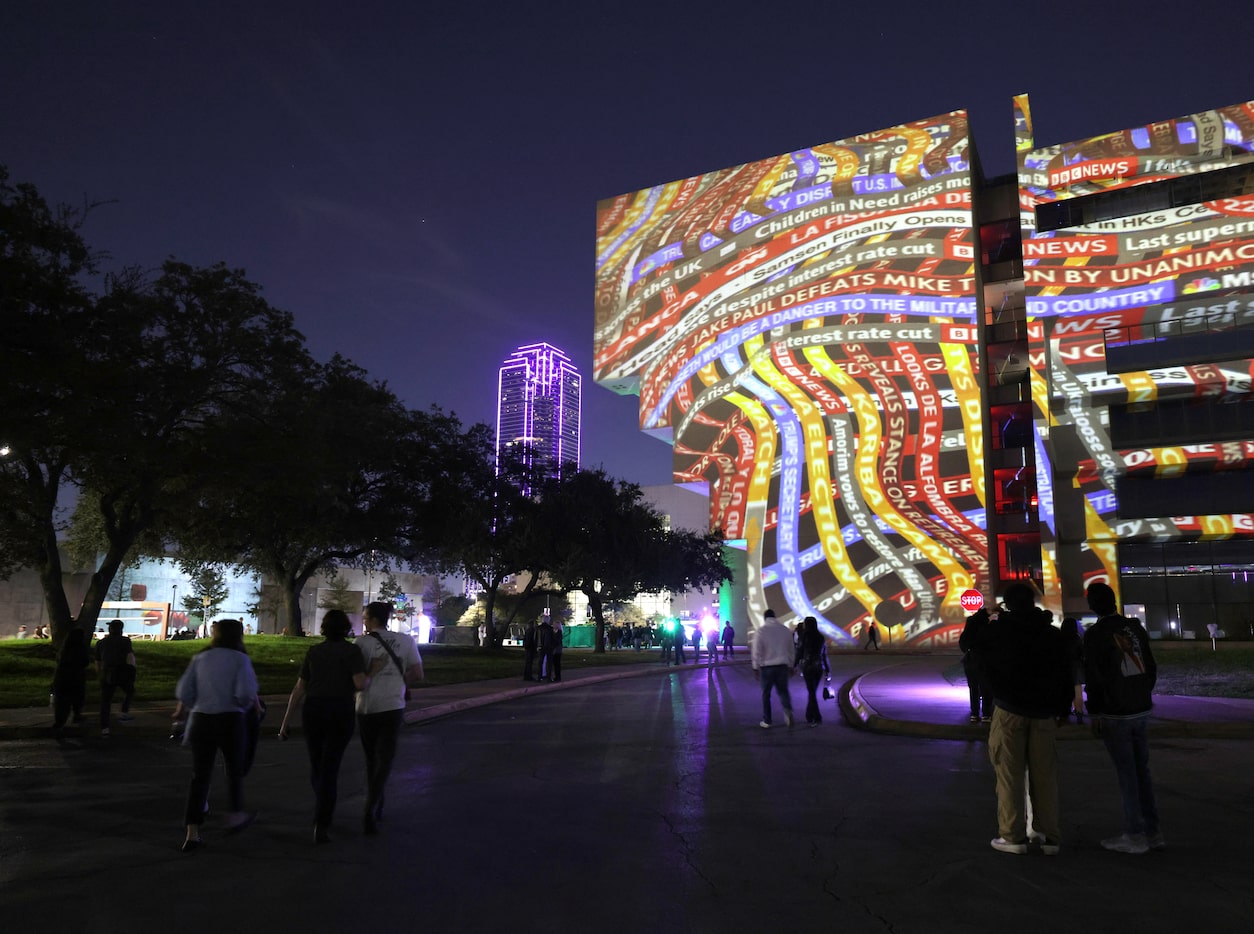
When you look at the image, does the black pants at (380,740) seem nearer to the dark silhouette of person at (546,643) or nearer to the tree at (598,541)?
the dark silhouette of person at (546,643)

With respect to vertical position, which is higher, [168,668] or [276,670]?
[168,668]

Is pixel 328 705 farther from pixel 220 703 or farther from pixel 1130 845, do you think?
pixel 1130 845

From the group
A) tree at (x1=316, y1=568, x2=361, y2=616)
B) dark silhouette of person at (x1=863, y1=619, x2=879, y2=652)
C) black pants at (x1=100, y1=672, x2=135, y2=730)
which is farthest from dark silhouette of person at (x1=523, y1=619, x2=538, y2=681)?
tree at (x1=316, y1=568, x2=361, y2=616)

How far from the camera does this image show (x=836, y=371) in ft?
175

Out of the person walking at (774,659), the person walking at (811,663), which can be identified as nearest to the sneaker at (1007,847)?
the person walking at (774,659)

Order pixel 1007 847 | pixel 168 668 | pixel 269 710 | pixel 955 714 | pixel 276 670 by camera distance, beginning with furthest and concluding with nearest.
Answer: pixel 276 670 → pixel 168 668 → pixel 269 710 → pixel 955 714 → pixel 1007 847

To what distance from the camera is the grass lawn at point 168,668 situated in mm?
19859

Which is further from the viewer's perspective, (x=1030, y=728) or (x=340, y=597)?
(x=340, y=597)

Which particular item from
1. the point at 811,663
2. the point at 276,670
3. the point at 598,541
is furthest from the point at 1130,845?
Result: the point at 598,541

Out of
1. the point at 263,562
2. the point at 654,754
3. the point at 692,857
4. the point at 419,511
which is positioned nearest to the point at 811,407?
the point at 419,511

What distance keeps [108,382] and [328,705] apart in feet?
51.6

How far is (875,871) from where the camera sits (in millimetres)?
5414

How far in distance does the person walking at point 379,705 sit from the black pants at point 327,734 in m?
0.20

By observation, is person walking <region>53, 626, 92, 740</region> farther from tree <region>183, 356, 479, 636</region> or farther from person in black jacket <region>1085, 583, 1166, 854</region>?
person in black jacket <region>1085, 583, 1166, 854</region>
